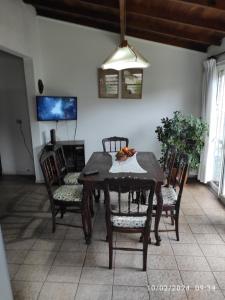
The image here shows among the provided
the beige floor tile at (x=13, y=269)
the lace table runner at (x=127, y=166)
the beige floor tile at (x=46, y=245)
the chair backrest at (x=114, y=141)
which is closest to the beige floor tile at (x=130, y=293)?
the beige floor tile at (x=46, y=245)

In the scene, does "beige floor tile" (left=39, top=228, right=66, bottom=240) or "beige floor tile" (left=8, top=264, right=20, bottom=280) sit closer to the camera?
"beige floor tile" (left=8, top=264, right=20, bottom=280)

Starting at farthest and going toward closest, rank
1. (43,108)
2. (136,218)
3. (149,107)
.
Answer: (149,107) → (43,108) → (136,218)

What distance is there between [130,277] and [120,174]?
965 millimetres

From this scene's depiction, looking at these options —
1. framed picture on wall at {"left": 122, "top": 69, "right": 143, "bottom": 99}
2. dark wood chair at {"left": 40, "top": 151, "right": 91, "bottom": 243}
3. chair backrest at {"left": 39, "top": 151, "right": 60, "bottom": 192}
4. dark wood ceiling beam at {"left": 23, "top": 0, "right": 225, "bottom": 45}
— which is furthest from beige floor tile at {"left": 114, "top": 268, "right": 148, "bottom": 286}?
dark wood ceiling beam at {"left": 23, "top": 0, "right": 225, "bottom": 45}

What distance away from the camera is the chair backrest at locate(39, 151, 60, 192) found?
8.18 ft

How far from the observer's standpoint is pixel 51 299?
72.2 inches

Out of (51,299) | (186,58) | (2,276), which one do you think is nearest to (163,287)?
(51,299)

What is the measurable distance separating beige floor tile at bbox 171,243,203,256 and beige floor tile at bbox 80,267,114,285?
2.46 ft

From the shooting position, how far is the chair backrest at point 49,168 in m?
2.49

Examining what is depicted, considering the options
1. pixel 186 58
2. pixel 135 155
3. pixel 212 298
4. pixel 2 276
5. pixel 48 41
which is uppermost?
pixel 48 41

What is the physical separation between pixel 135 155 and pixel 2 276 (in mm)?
2147

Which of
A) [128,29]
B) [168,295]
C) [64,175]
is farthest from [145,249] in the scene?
[128,29]

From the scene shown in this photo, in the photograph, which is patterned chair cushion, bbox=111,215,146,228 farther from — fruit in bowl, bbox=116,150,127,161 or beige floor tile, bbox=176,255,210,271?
fruit in bowl, bbox=116,150,127,161

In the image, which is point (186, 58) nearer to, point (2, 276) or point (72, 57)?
point (72, 57)
